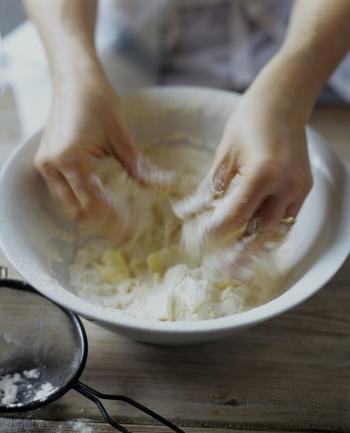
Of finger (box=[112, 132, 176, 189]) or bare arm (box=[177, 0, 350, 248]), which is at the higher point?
bare arm (box=[177, 0, 350, 248])

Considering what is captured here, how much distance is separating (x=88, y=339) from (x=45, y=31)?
15.4 inches

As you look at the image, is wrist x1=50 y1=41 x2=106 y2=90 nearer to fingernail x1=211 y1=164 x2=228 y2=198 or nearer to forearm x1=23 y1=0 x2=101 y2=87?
forearm x1=23 y1=0 x2=101 y2=87

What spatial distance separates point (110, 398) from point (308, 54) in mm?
435

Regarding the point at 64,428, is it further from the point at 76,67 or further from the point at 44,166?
the point at 76,67

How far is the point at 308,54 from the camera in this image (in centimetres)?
67

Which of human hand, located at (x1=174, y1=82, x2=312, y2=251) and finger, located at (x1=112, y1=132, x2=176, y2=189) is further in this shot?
finger, located at (x1=112, y1=132, x2=176, y2=189)

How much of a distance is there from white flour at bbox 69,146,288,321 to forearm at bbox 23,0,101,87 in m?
0.12

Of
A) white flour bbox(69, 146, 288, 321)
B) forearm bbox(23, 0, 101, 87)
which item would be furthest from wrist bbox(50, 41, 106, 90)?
white flour bbox(69, 146, 288, 321)

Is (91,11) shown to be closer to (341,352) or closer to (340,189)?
(340,189)

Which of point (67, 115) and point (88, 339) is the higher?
point (67, 115)

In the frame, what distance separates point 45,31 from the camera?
0.73m

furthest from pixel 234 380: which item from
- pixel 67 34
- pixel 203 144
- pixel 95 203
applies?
pixel 67 34

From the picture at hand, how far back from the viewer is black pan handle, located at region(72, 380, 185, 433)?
0.52 meters

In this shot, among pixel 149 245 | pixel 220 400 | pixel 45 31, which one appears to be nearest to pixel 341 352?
pixel 220 400
